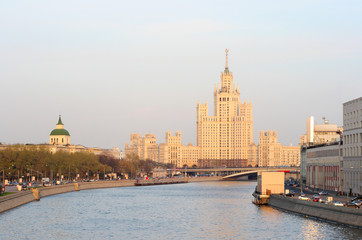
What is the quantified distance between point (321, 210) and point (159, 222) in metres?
20.6

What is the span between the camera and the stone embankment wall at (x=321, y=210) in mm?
71875

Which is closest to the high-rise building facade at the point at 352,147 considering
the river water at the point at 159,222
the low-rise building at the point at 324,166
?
the low-rise building at the point at 324,166

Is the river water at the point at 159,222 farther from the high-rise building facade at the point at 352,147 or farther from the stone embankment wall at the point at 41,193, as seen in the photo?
the high-rise building facade at the point at 352,147

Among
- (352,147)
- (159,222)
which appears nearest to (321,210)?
(159,222)

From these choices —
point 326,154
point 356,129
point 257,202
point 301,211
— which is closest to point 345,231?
point 301,211

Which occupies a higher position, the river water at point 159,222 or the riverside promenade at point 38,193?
the riverside promenade at point 38,193

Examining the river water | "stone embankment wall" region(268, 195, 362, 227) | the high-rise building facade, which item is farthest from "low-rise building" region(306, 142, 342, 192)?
the river water

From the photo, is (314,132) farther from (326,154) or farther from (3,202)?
A: (3,202)

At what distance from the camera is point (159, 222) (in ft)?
291

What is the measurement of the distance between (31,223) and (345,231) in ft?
124

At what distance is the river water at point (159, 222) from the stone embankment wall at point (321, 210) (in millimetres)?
1004

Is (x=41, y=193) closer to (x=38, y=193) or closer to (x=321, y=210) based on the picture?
(x=38, y=193)

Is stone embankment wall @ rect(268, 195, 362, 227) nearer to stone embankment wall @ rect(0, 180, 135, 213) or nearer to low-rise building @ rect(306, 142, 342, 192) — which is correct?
low-rise building @ rect(306, 142, 342, 192)

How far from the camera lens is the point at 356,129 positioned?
103 metres
